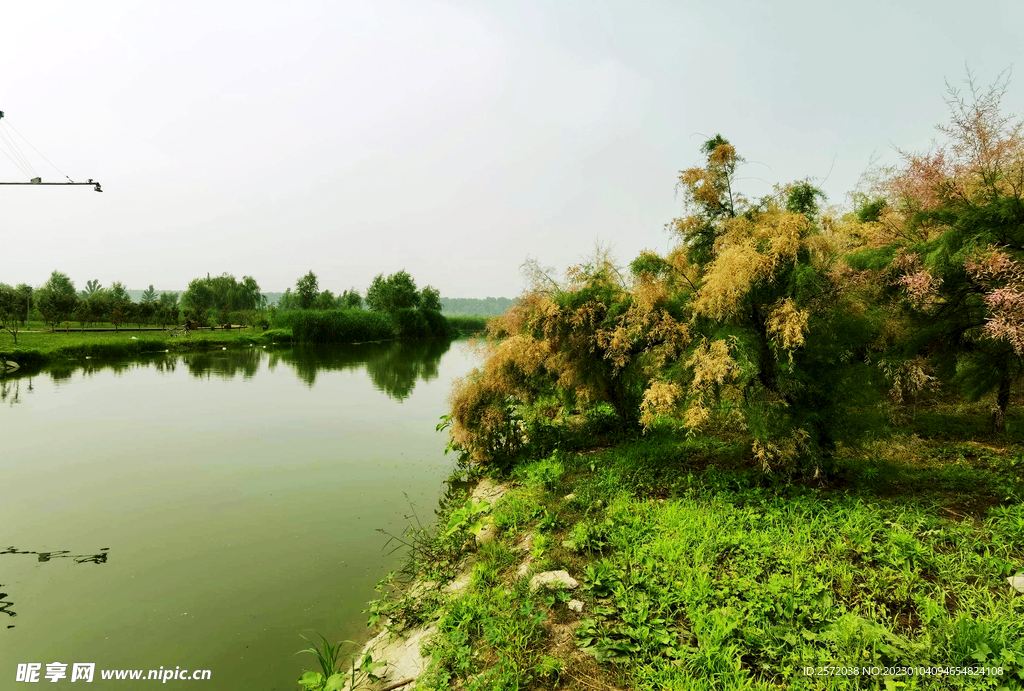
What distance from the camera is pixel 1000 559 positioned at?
13.4 ft

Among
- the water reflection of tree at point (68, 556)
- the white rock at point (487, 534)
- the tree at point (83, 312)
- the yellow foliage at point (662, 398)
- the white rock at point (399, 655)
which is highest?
the tree at point (83, 312)

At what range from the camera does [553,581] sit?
4.24 m

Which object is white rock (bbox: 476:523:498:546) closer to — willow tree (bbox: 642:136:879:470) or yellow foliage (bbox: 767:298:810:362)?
willow tree (bbox: 642:136:879:470)

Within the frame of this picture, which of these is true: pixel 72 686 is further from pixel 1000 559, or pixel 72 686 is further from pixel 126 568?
pixel 1000 559

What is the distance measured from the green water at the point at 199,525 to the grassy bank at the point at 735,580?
1174 mm

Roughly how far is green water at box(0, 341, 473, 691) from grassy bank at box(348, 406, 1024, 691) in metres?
1.17

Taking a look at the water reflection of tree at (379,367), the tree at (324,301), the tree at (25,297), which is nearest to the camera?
the water reflection of tree at (379,367)

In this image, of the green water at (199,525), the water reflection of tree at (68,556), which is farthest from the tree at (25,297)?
the water reflection of tree at (68,556)

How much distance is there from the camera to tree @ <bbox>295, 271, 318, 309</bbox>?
76.2 metres

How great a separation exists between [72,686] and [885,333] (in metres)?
10.6

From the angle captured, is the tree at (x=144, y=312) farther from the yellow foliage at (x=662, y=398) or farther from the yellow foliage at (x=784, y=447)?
the yellow foliage at (x=784, y=447)

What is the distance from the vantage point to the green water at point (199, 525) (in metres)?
4.66

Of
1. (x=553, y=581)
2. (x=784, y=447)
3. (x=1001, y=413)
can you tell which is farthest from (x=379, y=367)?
(x=1001, y=413)

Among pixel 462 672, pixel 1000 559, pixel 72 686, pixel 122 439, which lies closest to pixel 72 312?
pixel 122 439
